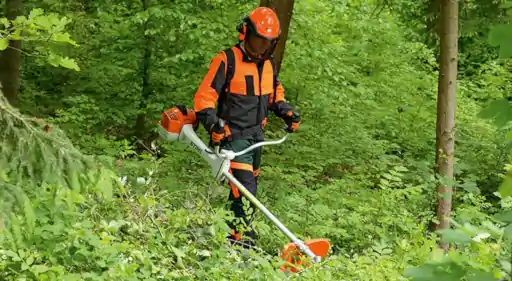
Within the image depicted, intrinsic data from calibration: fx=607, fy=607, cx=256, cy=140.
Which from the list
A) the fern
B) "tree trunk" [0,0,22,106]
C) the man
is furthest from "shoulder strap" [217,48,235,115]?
"tree trunk" [0,0,22,106]

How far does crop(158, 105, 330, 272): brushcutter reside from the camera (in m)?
4.76

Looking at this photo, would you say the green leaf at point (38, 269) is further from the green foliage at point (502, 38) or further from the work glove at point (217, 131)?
the work glove at point (217, 131)

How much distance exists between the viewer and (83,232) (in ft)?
10.9

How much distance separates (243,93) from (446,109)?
219 centimetres

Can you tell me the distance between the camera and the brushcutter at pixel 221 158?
4.76 metres

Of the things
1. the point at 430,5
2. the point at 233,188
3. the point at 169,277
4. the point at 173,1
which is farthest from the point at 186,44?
the point at 169,277

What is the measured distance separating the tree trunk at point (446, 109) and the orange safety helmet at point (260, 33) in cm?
184

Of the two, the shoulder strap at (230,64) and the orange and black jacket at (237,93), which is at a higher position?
the shoulder strap at (230,64)

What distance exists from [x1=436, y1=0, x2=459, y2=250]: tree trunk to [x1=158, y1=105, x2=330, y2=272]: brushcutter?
6.09 ft

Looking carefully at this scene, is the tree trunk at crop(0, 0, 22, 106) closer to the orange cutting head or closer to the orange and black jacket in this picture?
the orange and black jacket

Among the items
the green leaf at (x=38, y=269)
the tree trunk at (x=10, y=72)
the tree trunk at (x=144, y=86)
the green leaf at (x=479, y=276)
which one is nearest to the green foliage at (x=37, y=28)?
the green leaf at (x=38, y=269)

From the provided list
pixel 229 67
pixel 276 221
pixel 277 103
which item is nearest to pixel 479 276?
pixel 276 221

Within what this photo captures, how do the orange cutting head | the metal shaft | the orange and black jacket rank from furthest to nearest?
1. the orange and black jacket
2. the metal shaft
3. the orange cutting head

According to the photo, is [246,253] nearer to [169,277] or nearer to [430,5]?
[169,277]
